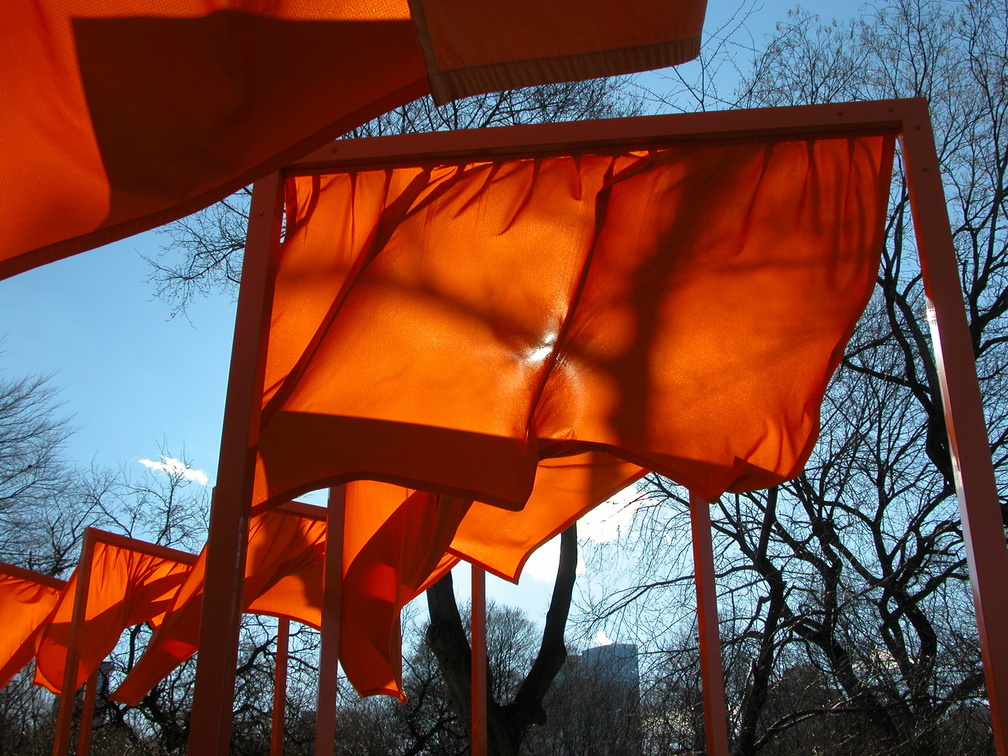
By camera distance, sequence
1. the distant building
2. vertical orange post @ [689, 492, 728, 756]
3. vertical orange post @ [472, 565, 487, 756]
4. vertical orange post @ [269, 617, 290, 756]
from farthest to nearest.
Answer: the distant building
vertical orange post @ [269, 617, 290, 756]
vertical orange post @ [472, 565, 487, 756]
vertical orange post @ [689, 492, 728, 756]

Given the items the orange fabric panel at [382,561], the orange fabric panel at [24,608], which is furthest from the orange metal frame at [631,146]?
the orange fabric panel at [24,608]

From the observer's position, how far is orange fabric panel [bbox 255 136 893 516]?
9.32ft

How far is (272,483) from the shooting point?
2.63 metres

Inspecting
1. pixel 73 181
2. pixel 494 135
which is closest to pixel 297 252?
pixel 494 135

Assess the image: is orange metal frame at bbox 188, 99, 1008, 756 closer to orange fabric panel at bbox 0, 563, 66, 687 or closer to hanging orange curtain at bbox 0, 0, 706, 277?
hanging orange curtain at bbox 0, 0, 706, 277

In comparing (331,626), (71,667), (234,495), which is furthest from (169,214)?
(71,667)

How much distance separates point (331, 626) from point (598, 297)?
1.90m

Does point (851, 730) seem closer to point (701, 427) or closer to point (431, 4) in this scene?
point (701, 427)

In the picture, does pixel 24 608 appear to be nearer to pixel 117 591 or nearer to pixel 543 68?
pixel 117 591

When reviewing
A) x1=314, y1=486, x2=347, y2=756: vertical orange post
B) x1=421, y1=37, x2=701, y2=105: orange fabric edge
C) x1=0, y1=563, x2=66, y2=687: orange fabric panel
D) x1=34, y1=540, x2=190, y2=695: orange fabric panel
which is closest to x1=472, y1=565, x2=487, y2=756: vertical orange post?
x1=314, y1=486, x2=347, y2=756: vertical orange post

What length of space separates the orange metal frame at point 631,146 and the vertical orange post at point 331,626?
151 centimetres

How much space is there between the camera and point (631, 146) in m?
2.81

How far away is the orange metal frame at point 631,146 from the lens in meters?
2.16

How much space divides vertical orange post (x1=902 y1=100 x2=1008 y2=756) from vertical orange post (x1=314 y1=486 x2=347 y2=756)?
246 cm
